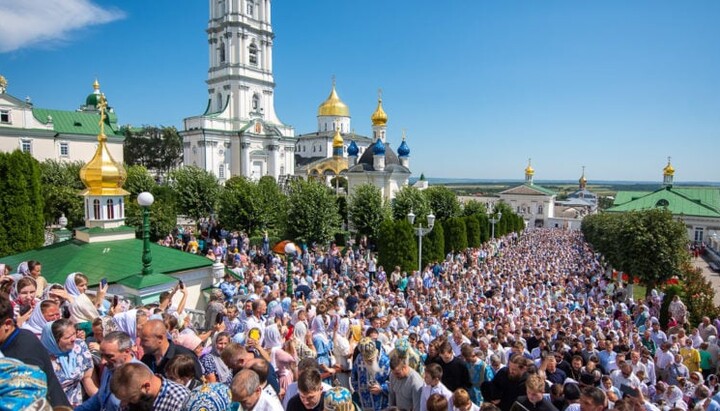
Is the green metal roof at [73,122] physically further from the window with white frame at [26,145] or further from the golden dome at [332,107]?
the golden dome at [332,107]

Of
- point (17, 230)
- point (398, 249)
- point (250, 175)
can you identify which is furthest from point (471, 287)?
point (250, 175)

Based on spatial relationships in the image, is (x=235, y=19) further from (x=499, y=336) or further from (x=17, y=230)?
(x=499, y=336)

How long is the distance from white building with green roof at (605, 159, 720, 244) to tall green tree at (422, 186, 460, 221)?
69.3ft

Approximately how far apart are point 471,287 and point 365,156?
30.4m

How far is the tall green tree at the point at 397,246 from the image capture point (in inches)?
945

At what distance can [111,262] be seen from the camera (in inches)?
507

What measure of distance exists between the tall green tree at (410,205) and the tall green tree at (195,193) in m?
15.3

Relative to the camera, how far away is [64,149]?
1908 inches

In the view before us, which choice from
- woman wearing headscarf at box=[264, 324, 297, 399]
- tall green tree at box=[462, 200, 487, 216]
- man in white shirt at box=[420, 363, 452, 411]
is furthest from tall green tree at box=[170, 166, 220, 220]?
man in white shirt at box=[420, 363, 452, 411]

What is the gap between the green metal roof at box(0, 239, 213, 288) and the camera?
12.1m

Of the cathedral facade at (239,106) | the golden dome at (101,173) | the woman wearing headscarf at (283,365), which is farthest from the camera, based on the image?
the cathedral facade at (239,106)

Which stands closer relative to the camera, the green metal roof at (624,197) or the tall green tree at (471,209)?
the tall green tree at (471,209)

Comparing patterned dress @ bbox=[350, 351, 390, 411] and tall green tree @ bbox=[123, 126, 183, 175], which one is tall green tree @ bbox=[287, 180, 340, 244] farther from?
tall green tree @ bbox=[123, 126, 183, 175]

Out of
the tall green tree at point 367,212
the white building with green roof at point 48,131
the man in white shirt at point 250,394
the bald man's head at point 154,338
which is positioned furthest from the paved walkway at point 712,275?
the white building with green roof at point 48,131
